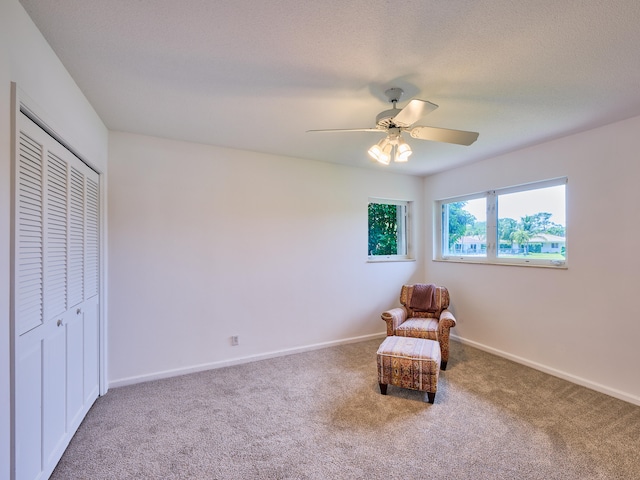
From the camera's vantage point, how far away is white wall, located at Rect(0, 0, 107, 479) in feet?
4.06

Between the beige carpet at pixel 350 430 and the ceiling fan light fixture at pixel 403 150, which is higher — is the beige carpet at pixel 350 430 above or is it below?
A: below

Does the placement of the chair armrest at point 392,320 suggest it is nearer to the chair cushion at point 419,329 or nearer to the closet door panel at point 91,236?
the chair cushion at point 419,329

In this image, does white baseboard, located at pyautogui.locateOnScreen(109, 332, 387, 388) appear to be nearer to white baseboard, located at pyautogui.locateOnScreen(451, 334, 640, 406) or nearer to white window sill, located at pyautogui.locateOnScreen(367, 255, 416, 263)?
white window sill, located at pyautogui.locateOnScreen(367, 255, 416, 263)

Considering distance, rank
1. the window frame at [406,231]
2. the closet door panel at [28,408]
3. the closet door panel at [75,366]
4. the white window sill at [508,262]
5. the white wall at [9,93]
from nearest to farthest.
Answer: the white wall at [9,93] < the closet door panel at [28,408] < the closet door panel at [75,366] < the white window sill at [508,262] < the window frame at [406,231]

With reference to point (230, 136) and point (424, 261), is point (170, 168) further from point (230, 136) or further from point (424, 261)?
point (424, 261)

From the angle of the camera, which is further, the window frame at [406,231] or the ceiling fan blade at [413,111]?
the window frame at [406,231]

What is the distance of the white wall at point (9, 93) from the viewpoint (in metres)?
1.24

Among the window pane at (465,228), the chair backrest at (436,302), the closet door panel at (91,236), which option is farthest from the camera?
the window pane at (465,228)

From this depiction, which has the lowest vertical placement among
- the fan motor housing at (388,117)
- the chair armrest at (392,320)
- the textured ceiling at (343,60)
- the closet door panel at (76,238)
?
the chair armrest at (392,320)

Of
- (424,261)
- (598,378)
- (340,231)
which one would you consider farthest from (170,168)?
(598,378)

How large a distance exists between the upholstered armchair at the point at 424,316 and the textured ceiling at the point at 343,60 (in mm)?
1940

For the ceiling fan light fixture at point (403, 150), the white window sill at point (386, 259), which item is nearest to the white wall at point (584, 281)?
the white window sill at point (386, 259)

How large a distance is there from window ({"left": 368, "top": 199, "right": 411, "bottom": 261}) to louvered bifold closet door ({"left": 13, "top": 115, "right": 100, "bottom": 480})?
10.7 ft

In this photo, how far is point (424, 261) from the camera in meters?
4.66
